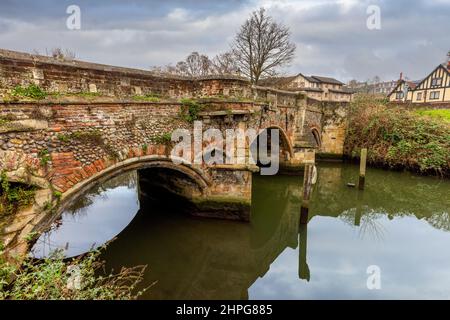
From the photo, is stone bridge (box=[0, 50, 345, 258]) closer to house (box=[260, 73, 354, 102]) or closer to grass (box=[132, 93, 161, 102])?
grass (box=[132, 93, 161, 102])

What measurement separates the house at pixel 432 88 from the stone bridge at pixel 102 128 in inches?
1189

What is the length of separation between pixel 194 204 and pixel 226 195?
111cm

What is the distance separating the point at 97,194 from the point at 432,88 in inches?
1511

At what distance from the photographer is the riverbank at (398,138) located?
13.8 meters

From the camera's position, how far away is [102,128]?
208 inches

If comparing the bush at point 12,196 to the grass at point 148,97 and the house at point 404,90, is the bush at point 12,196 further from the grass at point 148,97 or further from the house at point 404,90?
the house at point 404,90

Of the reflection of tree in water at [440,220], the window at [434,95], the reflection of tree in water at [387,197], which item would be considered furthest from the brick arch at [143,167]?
the window at [434,95]

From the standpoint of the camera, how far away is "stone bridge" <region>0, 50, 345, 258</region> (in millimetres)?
4199

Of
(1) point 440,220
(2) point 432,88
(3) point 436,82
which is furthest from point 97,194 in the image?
(2) point 432,88

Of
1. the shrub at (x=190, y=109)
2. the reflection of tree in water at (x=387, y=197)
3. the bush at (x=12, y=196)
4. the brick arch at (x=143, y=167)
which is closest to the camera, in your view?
the bush at (x=12, y=196)

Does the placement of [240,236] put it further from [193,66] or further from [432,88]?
[432,88]

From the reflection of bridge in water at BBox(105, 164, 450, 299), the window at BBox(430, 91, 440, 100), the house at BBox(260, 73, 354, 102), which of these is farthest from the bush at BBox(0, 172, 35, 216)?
the house at BBox(260, 73, 354, 102)

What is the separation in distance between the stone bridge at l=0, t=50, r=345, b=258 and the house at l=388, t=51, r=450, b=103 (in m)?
30.2
